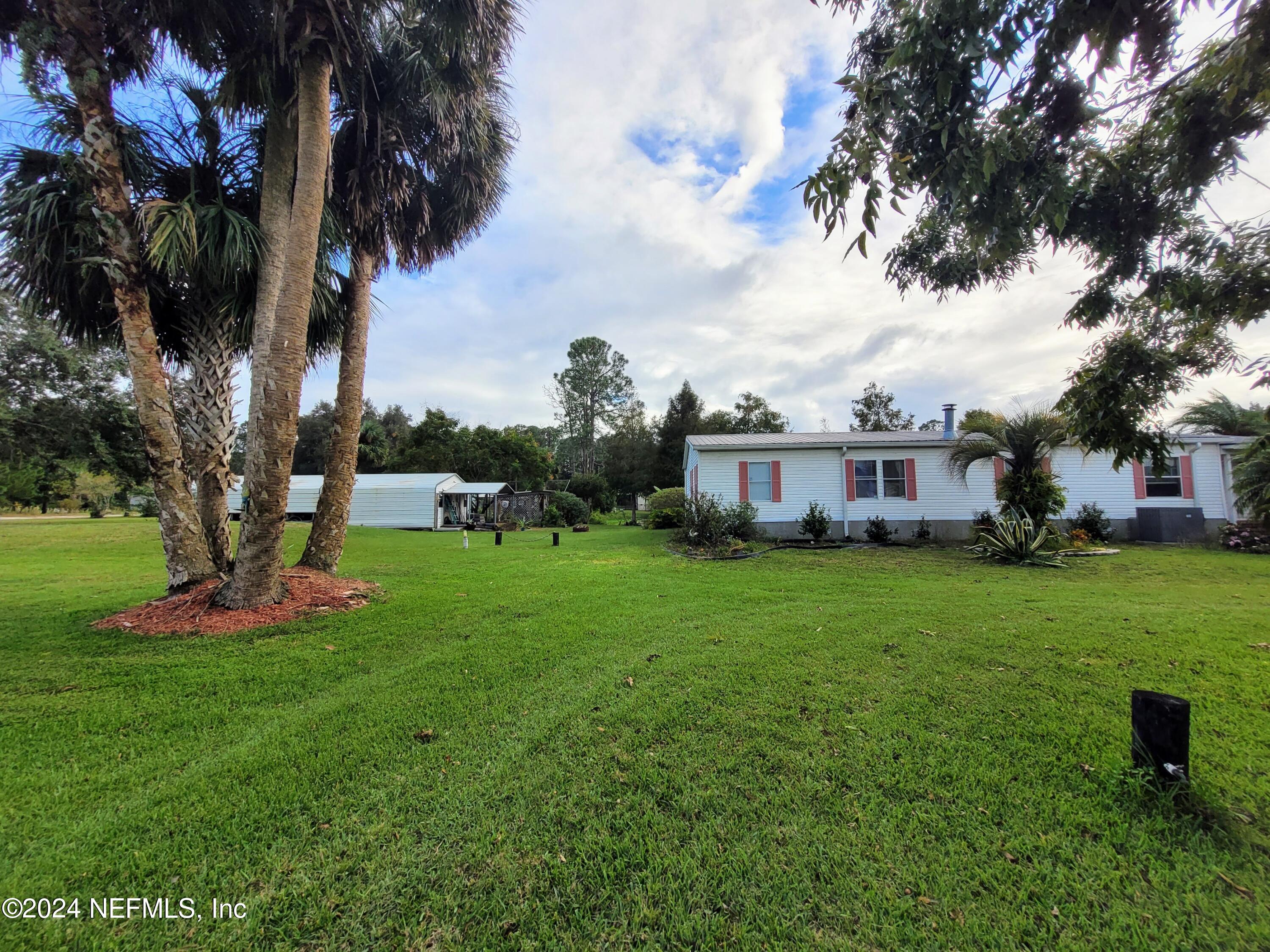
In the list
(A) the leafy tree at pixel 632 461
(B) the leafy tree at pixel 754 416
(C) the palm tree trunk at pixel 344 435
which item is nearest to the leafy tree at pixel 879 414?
(B) the leafy tree at pixel 754 416

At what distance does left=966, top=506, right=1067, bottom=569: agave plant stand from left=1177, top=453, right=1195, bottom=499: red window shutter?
662 cm

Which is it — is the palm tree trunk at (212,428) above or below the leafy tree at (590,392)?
below

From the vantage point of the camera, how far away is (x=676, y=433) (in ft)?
112

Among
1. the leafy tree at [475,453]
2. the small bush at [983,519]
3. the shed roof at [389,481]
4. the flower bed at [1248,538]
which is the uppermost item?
the leafy tree at [475,453]

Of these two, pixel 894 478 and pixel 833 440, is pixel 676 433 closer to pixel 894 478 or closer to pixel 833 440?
pixel 833 440

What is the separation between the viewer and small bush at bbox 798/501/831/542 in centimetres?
1366

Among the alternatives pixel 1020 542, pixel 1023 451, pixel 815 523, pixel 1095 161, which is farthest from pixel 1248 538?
pixel 1095 161

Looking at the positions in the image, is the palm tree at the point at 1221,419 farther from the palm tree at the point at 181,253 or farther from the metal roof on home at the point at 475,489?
the metal roof on home at the point at 475,489

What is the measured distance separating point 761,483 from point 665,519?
618 centimetres

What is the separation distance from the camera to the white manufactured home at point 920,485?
44.9ft

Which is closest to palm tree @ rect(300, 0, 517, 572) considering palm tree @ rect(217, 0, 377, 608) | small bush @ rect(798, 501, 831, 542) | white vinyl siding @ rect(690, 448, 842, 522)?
palm tree @ rect(217, 0, 377, 608)

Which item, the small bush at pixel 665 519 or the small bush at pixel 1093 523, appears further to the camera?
the small bush at pixel 665 519

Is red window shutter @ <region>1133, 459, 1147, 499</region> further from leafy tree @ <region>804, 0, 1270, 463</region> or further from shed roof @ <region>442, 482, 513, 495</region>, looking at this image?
shed roof @ <region>442, 482, 513, 495</region>

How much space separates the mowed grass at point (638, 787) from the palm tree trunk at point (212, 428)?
1.67m
